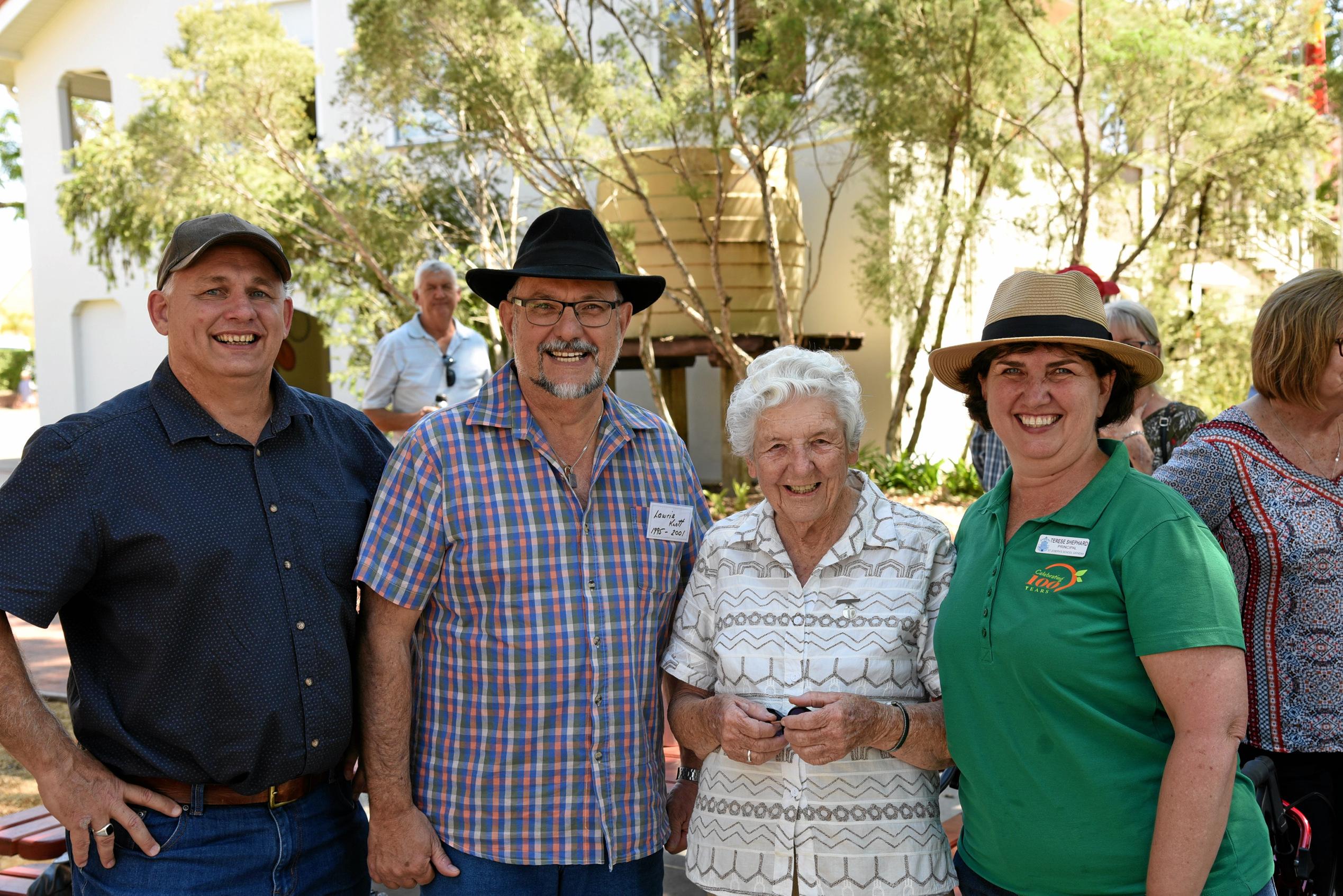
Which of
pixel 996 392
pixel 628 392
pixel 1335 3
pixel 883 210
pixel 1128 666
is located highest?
pixel 1335 3

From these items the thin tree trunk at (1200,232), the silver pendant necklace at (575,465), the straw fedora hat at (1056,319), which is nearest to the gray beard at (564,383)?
the silver pendant necklace at (575,465)

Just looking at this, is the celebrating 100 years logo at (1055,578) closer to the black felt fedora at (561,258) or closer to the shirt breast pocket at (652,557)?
the shirt breast pocket at (652,557)

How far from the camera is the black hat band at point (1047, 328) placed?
2520mm

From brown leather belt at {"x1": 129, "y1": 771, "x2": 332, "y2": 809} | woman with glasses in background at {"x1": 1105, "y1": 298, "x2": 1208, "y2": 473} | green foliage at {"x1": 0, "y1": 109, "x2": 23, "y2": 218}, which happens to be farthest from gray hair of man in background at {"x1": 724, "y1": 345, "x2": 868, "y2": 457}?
green foliage at {"x1": 0, "y1": 109, "x2": 23, "y2": 218}

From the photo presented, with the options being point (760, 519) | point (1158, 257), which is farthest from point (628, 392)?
point (760, 519)

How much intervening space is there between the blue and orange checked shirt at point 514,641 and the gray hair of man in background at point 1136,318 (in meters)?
2.82

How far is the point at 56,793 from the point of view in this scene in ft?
8.36

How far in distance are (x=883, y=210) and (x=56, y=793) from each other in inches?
452

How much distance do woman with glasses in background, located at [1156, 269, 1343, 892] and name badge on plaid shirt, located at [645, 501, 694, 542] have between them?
4.22 feet

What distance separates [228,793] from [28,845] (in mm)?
1727

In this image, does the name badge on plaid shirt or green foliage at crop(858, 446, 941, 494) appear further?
green foliage at crop(858, 446, 941, 494)

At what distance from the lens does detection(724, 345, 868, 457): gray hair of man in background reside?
280 centimetres

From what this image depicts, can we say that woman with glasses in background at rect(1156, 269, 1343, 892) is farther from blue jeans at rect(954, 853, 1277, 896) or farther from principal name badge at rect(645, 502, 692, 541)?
principal name badge at rect(645, 502, 692, 541)

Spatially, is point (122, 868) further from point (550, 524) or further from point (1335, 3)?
point (1335, 3)
